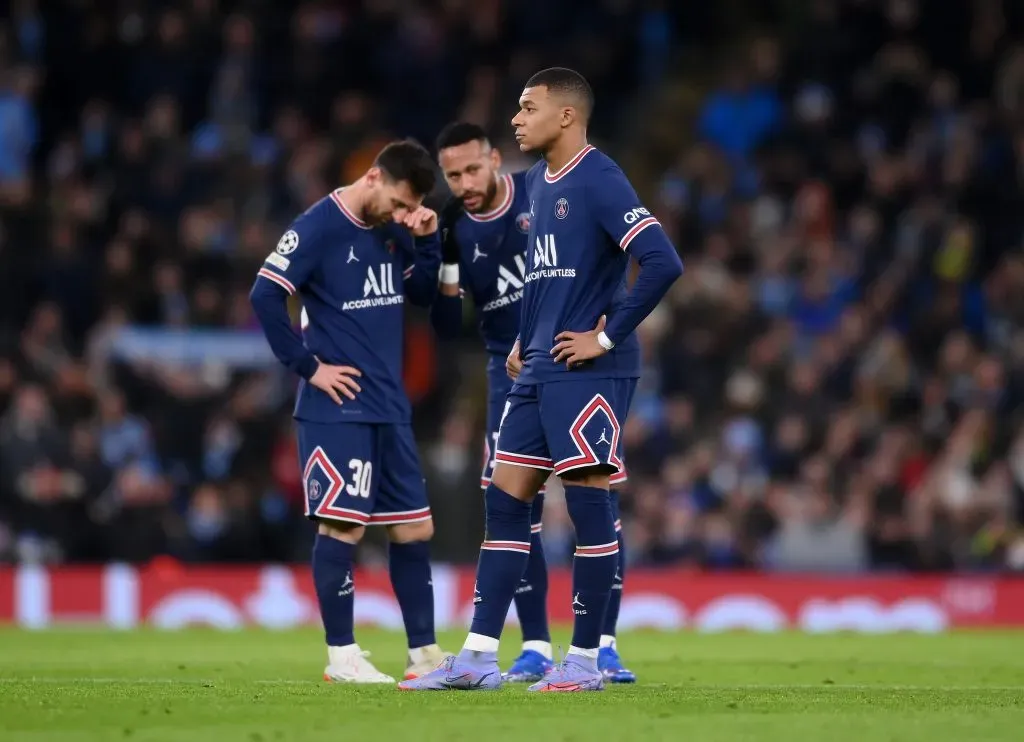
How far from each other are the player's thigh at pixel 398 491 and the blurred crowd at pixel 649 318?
24.8 ft

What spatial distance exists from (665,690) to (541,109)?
113 inches

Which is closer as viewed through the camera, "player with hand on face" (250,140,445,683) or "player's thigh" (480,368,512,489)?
"player with hand on face" (250,140,445,683)

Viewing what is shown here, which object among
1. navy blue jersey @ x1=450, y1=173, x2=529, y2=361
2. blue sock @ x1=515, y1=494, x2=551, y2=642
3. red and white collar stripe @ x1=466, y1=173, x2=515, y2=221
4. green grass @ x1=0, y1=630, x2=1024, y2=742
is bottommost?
green grass @ x1=0, y1=630, x2=1024, y2=742

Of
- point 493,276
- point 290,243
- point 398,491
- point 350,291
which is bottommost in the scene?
point 398,491

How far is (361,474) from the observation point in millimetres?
9188

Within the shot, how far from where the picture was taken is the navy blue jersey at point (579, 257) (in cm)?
814

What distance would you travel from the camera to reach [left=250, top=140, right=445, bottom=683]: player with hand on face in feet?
30.1

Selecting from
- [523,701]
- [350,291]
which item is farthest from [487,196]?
[523,701]

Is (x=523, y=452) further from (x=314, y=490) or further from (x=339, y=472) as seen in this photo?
(x=314, y=490)

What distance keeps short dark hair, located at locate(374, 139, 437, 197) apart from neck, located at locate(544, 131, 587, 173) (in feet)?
3.14

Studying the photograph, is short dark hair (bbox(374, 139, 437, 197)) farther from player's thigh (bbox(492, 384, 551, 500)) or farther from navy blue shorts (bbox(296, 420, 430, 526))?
player's thigh (bbox(492, 384, 551, 500))

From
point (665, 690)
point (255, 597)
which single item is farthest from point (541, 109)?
point (255, 597)

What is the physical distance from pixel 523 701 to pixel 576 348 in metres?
1.64

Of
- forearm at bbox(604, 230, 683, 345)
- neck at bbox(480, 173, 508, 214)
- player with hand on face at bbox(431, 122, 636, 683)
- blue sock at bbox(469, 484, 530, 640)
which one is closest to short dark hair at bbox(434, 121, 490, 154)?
player with hand on face at bbox(431, 122, 636, 683)
